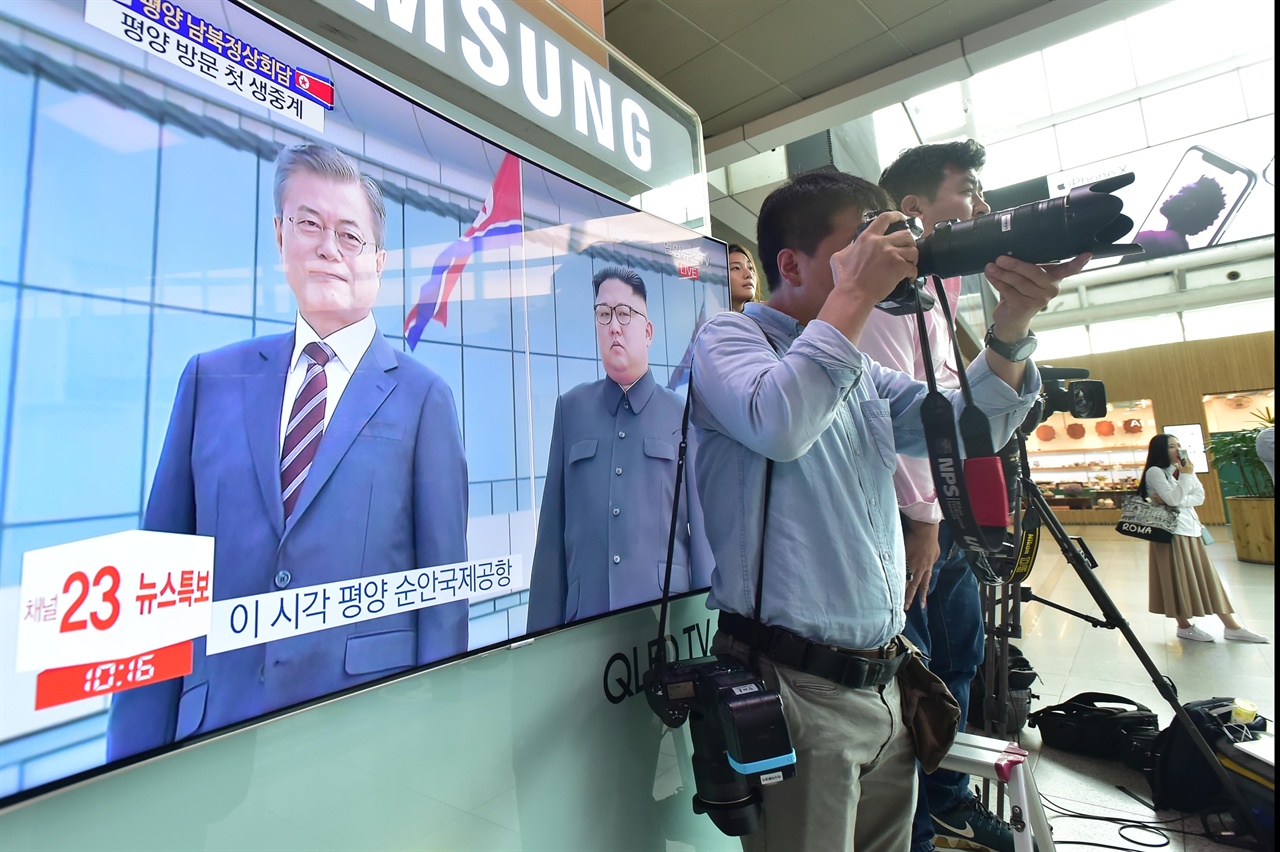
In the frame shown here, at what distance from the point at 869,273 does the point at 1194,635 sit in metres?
4.99

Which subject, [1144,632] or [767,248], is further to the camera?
[1144,632]

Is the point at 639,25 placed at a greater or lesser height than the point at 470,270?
greater

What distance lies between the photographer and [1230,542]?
705 cm

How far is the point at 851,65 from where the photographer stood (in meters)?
3.73

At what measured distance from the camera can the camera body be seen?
2.85ft

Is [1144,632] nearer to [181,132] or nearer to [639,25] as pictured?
[639,25]

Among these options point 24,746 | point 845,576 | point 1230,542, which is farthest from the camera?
point 1230,542

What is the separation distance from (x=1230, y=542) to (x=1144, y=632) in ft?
13.3

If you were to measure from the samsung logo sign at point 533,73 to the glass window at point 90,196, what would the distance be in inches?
20.8

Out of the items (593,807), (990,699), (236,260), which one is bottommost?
(990,699)

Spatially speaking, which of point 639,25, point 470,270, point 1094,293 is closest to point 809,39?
point 639,25

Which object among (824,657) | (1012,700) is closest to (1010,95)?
(1012,700)

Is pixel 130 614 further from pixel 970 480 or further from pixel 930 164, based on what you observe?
pixel 930 164

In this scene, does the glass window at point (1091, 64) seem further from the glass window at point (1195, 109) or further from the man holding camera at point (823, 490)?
the man holding camera at point (823, 490)
